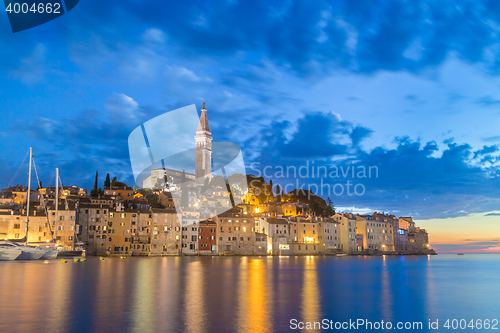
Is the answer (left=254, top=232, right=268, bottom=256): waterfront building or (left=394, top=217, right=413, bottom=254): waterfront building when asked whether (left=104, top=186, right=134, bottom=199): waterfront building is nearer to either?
(left=254, top=232, right=268, bottom=256): waterfront building

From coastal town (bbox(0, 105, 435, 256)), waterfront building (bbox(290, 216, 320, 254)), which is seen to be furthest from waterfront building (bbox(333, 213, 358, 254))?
waterfront building (bbox(290, 216, 320, 254))

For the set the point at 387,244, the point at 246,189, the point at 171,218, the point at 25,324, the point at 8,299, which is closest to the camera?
the point at 25,324

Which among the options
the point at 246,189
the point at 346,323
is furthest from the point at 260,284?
the point at 246,189

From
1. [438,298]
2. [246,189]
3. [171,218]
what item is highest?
[246,189]

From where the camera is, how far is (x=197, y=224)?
87.1 meters

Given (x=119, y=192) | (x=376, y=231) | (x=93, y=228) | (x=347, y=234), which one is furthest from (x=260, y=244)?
(x=119, y=192)

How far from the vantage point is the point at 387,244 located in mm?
120500

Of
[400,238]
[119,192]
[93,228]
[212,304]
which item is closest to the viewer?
[212,304]

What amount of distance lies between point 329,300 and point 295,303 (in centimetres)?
272

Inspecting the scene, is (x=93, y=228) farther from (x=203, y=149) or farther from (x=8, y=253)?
(x=203, y=149)

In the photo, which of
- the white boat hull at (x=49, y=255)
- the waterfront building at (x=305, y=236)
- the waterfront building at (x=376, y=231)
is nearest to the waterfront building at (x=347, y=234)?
the waterfront building at (x=376, y=231)

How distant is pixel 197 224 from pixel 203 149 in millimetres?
69388

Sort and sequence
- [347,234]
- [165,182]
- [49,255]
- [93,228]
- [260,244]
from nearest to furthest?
[49,255] → [93,228] → [260,244] → [347,234] → [165,182]

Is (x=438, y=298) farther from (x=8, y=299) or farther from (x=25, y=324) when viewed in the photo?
(x=8, y=299)
